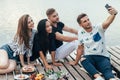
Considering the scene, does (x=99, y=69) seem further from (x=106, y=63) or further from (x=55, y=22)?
(x=55, y=22)

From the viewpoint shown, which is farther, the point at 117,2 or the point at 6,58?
the point at 117,2

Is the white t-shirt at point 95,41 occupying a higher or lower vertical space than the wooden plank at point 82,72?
higher

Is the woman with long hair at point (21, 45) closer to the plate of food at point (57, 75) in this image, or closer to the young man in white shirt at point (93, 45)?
the plate of food at point (57, 75)

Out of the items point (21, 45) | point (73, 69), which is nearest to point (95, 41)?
point (73, 69)

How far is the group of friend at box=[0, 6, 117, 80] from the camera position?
5023 millimetres

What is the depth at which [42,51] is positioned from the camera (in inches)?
215

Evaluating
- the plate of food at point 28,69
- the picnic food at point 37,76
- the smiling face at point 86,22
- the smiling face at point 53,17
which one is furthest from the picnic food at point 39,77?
the smiling face at point 53,17

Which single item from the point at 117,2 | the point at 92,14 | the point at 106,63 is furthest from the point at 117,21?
the point at 106,63

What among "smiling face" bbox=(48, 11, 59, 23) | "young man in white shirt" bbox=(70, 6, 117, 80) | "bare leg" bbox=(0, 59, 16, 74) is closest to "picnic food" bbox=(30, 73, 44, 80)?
"bare leg" bbox=(0, 59, 16, 74)

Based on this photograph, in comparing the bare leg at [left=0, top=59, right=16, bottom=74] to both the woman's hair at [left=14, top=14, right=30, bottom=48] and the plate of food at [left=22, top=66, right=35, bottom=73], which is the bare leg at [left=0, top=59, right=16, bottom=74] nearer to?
the plate of food at [left=22, top=66, right=35, bottom=73]

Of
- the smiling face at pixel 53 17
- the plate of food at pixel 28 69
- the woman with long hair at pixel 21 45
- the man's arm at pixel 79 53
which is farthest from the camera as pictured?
the smiling face at pixel 53 17

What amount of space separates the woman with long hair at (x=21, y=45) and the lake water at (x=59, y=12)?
216 cm

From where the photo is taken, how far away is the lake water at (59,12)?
8.62 m

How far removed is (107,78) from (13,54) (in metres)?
1.48
